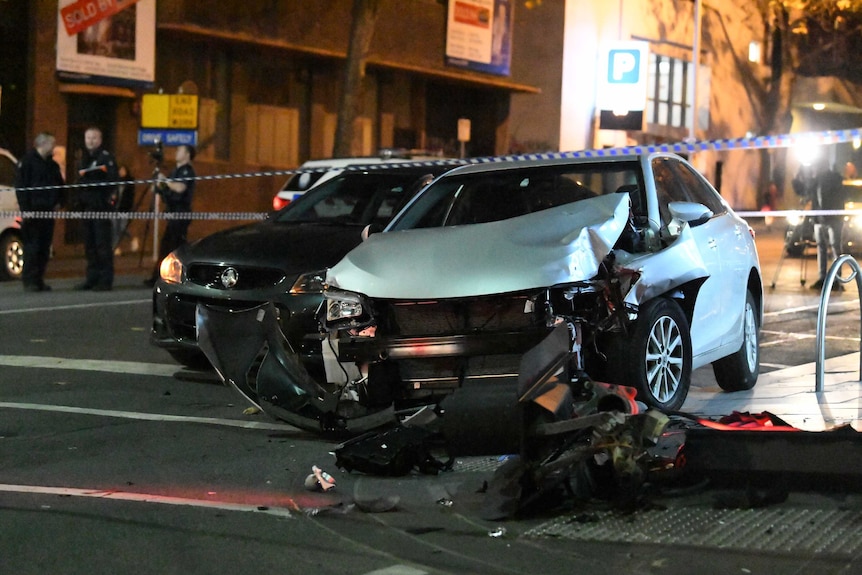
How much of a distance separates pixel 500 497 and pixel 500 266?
55.1 inches

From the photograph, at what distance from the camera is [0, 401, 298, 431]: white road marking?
7.98 metres

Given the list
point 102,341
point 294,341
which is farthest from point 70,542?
point 102,341

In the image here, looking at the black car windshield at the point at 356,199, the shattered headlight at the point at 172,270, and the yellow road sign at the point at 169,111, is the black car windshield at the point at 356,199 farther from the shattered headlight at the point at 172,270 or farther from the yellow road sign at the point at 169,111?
the yellow road sign at the point at 169,111

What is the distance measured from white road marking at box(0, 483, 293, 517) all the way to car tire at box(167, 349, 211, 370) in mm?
3449

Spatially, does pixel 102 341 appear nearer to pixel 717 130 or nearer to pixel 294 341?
pixel 294 341

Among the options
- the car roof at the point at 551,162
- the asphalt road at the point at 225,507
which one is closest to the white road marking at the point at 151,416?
the asphalt road at the point at 225,507

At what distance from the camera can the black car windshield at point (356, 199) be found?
10.1 meters

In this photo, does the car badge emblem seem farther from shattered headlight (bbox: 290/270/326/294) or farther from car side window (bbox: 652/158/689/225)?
car side window (bbox: 652/158/689/225)


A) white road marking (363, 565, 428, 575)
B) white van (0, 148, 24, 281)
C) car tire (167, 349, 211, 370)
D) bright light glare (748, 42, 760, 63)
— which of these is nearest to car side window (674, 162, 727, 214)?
car tire (167, 349, 211, 370)

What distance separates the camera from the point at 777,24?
149ft

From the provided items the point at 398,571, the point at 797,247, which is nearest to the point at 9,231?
the point at 797,247

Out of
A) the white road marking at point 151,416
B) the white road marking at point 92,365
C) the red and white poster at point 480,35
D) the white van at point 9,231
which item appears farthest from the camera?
the red and white poster at point 480,35

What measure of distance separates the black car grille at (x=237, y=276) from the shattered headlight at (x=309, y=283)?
0.15 m

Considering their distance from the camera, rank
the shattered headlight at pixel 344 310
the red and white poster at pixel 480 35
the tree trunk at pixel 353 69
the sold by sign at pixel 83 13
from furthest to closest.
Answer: the red and white poster at pixel 480 35 < the tree trunk at pixel 353 69 < the sold by sign at pixel 83 13 < the shattered headlight at pixel 344 310
